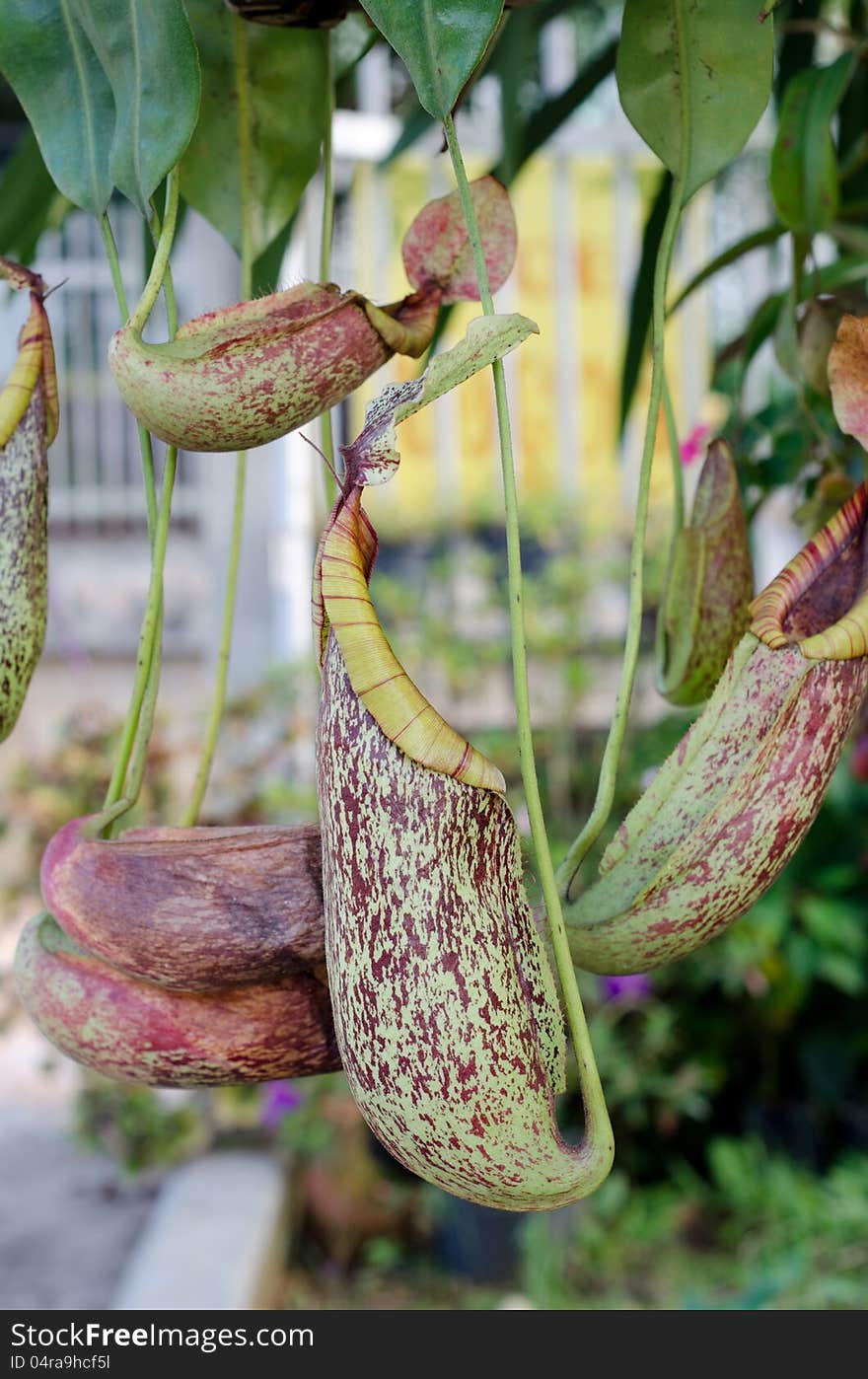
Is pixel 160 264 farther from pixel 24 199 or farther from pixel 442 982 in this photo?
pixel 24 199

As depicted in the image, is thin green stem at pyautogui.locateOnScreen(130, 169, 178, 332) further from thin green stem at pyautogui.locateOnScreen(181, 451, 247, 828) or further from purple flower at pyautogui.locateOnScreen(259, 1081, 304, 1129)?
purple flower at pyautogui.locateOnScreen(259, 1081, 304, 1129)

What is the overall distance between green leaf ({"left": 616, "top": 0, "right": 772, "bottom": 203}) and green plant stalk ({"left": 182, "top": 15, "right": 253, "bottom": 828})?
130 mm

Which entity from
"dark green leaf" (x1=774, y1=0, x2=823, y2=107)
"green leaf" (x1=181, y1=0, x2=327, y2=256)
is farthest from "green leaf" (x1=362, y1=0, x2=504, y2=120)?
"dark green leaf" (x1=774, y1=0, x2=823, y2=107)

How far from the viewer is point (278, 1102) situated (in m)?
2.16

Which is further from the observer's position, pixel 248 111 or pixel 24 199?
pixel 24 199

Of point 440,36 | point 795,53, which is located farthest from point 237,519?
point 795,53

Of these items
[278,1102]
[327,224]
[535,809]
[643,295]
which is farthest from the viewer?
[278,1102]

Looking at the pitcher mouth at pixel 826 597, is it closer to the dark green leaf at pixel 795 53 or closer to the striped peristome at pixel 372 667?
the striped peristome at pixel 372 667

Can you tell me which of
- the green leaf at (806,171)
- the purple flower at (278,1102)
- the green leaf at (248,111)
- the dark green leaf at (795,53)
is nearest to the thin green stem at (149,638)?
the green leaf at (248,111)

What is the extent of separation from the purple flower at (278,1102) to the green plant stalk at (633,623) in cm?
192

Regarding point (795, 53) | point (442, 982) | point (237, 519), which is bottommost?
point (442, 982)

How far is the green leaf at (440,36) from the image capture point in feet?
1.09

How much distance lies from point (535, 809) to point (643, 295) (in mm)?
612
